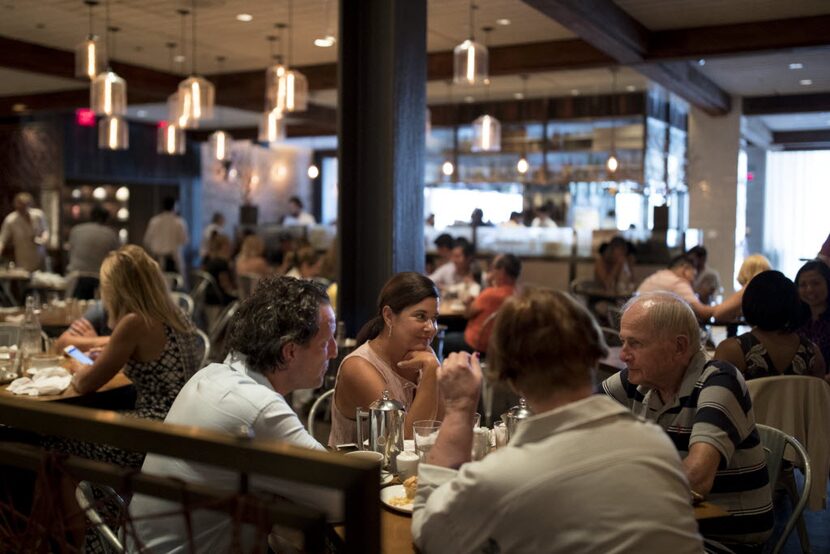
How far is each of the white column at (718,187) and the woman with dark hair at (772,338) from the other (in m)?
8.32

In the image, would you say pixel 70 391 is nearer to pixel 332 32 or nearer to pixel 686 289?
pixel 332 32

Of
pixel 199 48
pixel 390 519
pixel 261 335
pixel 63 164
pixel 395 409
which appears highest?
pixel 199 48

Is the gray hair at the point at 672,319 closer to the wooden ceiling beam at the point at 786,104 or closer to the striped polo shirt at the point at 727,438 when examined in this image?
the striped polo shirt at the point at 727,438

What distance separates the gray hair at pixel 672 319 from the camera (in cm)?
252

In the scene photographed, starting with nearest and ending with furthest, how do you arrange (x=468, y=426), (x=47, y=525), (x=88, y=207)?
(x=47, y=525) < (x=468, y=426) < (x=88, y=207)

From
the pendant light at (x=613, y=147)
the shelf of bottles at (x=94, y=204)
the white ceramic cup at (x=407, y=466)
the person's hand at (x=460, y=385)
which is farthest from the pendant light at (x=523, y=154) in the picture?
the person's hand at (x=460, y=385)

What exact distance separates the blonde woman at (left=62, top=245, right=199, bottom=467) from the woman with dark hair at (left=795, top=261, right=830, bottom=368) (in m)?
3.35

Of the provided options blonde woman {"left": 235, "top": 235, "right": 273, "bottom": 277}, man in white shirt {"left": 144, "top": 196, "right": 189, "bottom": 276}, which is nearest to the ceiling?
blonde woman {"left": 235, "top": 235, "right": 273, "bottom": 277}

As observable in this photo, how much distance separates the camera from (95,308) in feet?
19.4

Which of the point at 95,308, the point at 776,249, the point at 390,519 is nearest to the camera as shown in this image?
the point at 390,519

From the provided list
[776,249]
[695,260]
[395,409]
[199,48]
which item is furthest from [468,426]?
[776,249]

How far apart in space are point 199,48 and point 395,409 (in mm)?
7574

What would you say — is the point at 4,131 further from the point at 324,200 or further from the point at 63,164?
the point at 324,200

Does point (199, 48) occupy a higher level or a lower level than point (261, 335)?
higher
